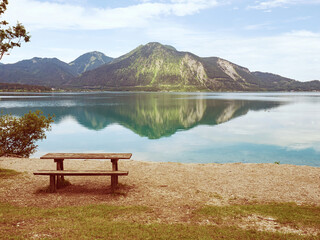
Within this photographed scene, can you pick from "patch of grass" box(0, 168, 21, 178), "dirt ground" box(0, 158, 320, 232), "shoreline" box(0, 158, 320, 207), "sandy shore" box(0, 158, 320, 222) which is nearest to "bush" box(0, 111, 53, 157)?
"shoreline" box(0, 158, 320, 207)

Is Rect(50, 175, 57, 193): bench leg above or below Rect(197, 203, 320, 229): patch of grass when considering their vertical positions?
above

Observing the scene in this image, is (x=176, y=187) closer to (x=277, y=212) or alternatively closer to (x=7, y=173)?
(x=277, y=212)

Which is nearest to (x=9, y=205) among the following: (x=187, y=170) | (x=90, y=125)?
(x=187, y=170)

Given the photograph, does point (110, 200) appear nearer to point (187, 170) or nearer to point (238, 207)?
point (238, 207)

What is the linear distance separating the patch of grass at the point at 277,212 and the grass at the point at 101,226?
0.13ft

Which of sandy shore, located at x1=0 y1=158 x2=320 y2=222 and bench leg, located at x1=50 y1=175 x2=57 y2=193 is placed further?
bench leg, located at x1=50 y1=175 x2=57 y2=193

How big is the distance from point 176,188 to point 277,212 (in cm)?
485

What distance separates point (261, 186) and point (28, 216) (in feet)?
36.4

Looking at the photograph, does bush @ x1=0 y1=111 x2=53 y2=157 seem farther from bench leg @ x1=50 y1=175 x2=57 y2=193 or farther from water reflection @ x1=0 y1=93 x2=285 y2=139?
water reflection @ x1=0 y1=93 x2=285 y2=139

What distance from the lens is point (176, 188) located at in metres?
12.9

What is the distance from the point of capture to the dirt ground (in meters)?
10.7

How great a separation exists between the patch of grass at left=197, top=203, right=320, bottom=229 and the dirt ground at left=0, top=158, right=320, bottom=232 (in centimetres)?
→ 78

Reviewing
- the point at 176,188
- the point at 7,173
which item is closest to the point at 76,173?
the point at 176,188

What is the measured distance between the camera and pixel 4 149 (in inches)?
914
